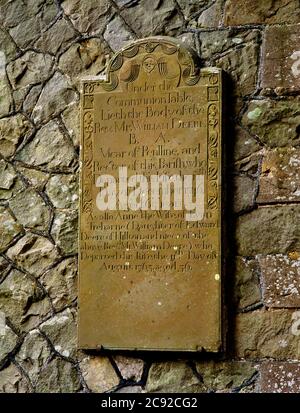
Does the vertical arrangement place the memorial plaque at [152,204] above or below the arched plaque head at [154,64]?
below

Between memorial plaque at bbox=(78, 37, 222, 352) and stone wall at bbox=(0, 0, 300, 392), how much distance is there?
0.31 feet

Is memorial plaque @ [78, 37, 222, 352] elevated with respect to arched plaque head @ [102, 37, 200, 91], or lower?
lower

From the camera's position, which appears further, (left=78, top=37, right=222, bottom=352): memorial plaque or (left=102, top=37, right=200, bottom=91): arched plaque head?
(left=102, top=37, right=200, bottom=91): arched plaque head

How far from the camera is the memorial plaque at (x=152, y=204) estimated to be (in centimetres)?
312

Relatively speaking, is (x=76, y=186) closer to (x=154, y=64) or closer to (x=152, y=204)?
(x=152, y=204)

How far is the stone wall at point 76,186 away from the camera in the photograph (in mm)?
3105

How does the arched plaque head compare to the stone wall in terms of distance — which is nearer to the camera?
the stone wall

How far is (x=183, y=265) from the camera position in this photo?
313cm

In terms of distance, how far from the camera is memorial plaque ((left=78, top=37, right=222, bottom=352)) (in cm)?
312

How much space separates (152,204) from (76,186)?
403mm

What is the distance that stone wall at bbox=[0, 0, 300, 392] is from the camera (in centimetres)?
311

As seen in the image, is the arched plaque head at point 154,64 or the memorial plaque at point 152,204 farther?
the arched plaque head at point 154,64

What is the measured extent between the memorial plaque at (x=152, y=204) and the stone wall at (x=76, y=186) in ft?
0.31
